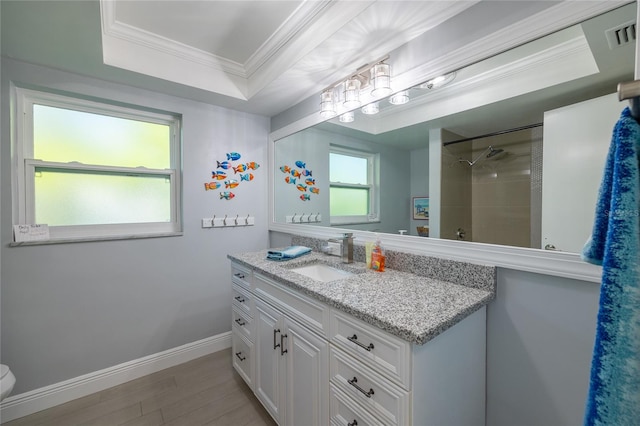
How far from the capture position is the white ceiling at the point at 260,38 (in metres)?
1.33

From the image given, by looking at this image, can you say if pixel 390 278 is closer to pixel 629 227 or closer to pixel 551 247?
pixel 551 247

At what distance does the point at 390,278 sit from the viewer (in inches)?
54.4

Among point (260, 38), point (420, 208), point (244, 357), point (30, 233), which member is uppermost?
point (260, 38)

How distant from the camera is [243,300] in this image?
5.96 feet

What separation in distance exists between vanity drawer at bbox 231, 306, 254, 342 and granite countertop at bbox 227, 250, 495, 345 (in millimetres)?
407

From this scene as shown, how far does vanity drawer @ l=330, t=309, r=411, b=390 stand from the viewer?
32.7 inches

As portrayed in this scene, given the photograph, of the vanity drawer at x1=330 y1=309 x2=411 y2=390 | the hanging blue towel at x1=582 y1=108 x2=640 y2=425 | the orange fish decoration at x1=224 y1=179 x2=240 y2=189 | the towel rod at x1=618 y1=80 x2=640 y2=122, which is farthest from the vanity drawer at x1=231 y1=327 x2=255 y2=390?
the towel rod at x1=618 y1=80 x2=640 y2=122

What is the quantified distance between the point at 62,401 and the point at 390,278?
2.36 metres

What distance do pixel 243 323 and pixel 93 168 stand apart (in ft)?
5.21

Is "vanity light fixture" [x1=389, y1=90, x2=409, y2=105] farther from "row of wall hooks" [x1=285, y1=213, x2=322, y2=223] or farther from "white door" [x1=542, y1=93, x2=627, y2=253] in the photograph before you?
"row of wall hooks" [x1=285, y1=213, x2=322, y2=223]

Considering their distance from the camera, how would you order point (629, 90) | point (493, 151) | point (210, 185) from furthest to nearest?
1. point (210, 185)
2. point (493, 151)
3. point (629, 90)

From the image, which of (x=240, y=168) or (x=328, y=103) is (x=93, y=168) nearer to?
(x=240, y=168)

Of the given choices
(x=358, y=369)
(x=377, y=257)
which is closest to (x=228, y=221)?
(x=377, y=257)

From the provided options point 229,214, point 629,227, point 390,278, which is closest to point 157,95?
point 229,214
